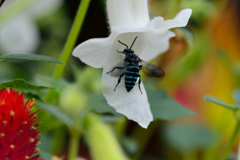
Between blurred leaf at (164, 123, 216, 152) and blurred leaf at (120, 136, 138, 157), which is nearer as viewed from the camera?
blurred leaf at (120, 136, 138, 157)

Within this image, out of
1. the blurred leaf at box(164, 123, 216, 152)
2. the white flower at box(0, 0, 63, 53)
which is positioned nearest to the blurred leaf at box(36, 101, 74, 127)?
the blurred leaf at box(164, 123, 216, 152)

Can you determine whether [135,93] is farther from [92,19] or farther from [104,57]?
[92,19]

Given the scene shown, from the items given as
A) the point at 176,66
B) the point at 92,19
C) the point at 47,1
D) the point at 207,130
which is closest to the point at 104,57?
the point at 176,66

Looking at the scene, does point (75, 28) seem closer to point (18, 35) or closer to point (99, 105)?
Result: point (99, 105)

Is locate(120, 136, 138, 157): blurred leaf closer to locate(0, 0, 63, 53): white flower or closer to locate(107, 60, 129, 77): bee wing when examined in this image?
locate(107, 60, 129, 77): bee wing

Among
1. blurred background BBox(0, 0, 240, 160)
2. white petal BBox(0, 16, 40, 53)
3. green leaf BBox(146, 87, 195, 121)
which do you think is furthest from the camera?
white petal BBox(0, 16, 40, 53)

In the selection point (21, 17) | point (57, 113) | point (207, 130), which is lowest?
point (207, 130)

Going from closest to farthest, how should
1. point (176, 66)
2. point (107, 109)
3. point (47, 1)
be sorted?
point (107, 109)
point (176, 66)
point (47, 1)

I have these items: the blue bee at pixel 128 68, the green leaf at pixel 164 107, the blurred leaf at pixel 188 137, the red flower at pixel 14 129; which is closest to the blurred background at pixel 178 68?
the blurred leaf at pixel 188 137
